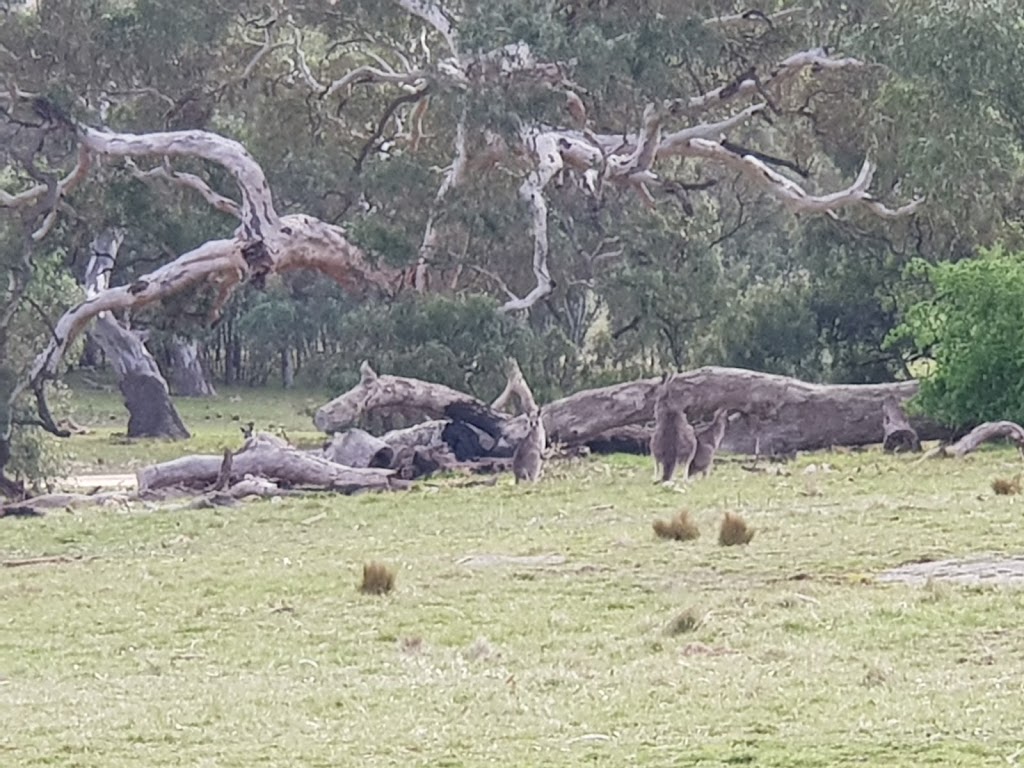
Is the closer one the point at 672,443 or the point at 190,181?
the point at 672,443

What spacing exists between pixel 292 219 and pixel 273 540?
13.8 m

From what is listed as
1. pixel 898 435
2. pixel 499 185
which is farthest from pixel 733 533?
pixel 499 185

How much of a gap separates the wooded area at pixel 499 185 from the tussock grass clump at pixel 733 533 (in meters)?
10.0

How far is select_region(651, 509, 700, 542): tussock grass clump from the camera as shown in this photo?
1504 cm

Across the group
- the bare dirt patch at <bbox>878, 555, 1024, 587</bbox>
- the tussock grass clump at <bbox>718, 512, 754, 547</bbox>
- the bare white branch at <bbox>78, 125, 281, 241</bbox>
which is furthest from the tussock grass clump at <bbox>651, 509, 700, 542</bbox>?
the bare white branch at <bbox>78, 125, 281, 241</bbox>

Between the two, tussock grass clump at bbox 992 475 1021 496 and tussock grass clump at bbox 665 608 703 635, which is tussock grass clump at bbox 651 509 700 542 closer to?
tussock grass clump at bbox 992 475 1021 496

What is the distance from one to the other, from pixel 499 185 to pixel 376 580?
22173 millimetres

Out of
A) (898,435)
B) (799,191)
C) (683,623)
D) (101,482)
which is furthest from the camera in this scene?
(799,191)

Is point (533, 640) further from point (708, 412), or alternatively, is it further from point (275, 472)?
point (708, 412)

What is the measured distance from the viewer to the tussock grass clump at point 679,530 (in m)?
15.0

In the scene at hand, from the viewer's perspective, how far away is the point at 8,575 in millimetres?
15938

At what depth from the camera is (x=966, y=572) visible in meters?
12.5

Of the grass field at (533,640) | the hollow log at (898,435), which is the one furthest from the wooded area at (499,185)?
the grass field at (533,640)

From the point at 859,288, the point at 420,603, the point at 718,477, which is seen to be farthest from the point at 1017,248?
the point at 420,603
